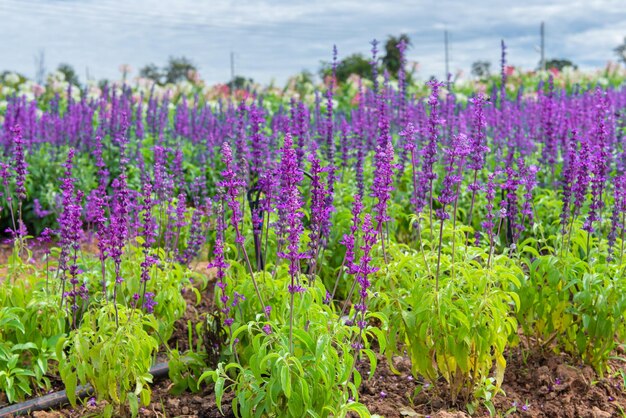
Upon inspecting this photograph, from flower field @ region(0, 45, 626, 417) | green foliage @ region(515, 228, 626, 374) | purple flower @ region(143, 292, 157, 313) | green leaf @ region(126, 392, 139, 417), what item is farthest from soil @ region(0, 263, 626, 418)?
purple flower @ region(143, 292, 157, 313)

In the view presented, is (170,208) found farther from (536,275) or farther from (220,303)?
(536,275)

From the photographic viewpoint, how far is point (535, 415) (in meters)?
4.10

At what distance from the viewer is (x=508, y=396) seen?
4.28 m

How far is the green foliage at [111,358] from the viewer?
361 cm

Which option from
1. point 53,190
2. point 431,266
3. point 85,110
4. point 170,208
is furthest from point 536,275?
point 85,110

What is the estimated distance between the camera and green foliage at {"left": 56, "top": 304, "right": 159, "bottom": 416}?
3607 mm

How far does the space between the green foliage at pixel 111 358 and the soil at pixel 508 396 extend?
30 cm

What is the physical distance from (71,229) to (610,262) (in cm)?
326

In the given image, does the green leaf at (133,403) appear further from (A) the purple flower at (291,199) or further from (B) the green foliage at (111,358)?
(A) the purple flower at (291,199)

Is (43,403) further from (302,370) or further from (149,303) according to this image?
(302,370)

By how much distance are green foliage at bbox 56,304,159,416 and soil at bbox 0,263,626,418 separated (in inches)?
11.7

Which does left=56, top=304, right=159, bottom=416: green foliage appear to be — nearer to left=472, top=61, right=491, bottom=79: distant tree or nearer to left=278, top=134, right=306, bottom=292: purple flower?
left=278, top=134, right=306, bottom=292: purple flower

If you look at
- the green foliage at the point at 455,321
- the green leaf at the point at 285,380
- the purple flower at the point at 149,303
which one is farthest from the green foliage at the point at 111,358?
the green foliage at the point at 455,321

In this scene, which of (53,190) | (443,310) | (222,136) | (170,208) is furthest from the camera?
(222,136)
